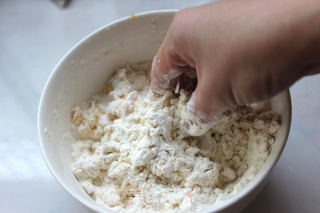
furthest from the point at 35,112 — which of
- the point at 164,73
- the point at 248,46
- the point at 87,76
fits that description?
the point at 248,46

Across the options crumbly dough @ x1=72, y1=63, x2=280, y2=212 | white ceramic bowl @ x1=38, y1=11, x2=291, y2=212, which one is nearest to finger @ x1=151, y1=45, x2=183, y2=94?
crumbly dough @ x1=72, y1=63, x2=280, y2=212

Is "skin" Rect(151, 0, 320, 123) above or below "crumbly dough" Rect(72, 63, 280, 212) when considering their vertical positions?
above

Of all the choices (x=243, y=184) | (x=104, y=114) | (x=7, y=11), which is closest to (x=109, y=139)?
(x=104, y=114)

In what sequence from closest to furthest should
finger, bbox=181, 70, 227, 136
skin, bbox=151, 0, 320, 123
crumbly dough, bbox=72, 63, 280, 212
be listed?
skin, bbox=151, 0, 320, 123, finger, bbox=181, 70, 227, 136, crumbly dough, bbox=72, 63, 280, 212

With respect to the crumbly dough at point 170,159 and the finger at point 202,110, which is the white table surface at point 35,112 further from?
the finger at point 202,110

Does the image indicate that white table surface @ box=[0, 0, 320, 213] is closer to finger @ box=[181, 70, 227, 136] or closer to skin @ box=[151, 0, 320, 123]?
finger @ box=[181, 70, 227, 136]

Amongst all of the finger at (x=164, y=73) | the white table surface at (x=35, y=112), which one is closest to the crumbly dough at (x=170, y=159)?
the finger at (x=164, y=73)

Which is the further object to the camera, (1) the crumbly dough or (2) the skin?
(1) the crumbly dough
